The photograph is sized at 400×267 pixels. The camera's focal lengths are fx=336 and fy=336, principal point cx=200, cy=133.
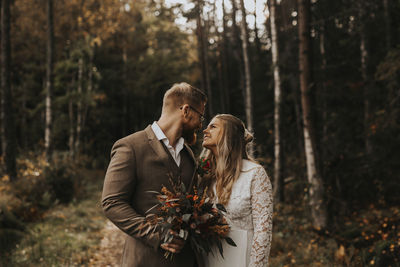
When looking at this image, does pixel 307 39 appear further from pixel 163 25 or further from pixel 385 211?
pixel 163 25

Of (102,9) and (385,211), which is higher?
(102,9)

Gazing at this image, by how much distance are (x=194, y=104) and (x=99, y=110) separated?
19470mm

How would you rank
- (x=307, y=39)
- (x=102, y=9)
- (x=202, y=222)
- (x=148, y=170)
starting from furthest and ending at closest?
(x=102, y=9) → (x=307, y=39) → (x=148, y=170) → (x=202, y=222)

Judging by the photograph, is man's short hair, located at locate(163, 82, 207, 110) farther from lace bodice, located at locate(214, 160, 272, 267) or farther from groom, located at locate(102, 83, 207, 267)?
lace bodice, located at locate(214, 160, 272, 267)

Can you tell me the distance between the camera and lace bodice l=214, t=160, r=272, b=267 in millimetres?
2803

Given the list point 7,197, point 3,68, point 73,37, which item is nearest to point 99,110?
point 73,37

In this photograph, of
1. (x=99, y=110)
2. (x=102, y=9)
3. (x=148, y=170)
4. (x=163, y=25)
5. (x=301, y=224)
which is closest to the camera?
(x=148, y=170)

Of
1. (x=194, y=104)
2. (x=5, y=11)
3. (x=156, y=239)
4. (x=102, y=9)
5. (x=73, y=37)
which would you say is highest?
(x=102, y=9)

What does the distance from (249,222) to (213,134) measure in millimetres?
879

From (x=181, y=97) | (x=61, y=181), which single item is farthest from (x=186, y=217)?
(x=61, y=181)

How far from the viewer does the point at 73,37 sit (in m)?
18.7

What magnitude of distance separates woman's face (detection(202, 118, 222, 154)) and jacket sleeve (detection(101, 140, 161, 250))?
2.77 feet

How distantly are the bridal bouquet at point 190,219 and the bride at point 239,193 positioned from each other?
447 millimetres

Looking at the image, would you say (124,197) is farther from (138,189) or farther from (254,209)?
(254,209)
